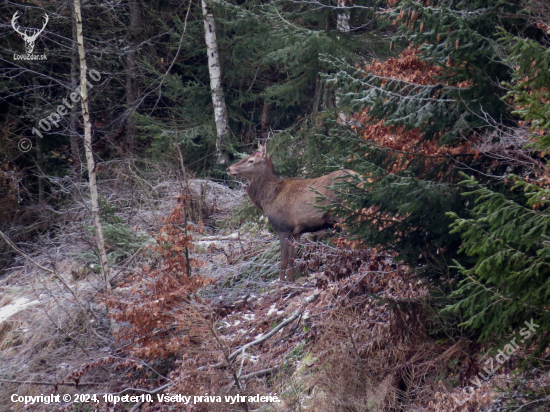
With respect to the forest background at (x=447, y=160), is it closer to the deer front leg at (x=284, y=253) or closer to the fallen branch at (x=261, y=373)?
the fallen branch at (x=261, y=373)

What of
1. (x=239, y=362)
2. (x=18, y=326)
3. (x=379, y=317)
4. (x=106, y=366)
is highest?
(x=379, y=317)

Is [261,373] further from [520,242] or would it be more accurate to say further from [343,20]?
[343,20]

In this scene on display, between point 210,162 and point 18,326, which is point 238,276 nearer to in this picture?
point 18,326

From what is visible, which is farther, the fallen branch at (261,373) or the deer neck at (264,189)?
the deer neck at (264,189)

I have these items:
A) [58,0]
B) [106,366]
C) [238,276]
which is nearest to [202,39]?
[58,0]

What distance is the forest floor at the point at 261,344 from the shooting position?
18.8 feet

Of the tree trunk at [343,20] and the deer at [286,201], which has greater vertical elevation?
the tree trunk at [343,20]

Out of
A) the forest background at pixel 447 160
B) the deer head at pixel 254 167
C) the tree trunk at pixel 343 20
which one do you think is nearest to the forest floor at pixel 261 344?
the forest background at pixel 447 160

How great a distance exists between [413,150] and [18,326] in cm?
741

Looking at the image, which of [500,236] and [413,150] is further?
[413,150]

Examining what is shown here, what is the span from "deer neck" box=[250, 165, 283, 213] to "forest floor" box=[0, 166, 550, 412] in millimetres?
1161

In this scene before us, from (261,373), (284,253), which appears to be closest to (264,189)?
(284,253)

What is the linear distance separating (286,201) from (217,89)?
7.03m

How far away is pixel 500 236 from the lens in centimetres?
→ 378
